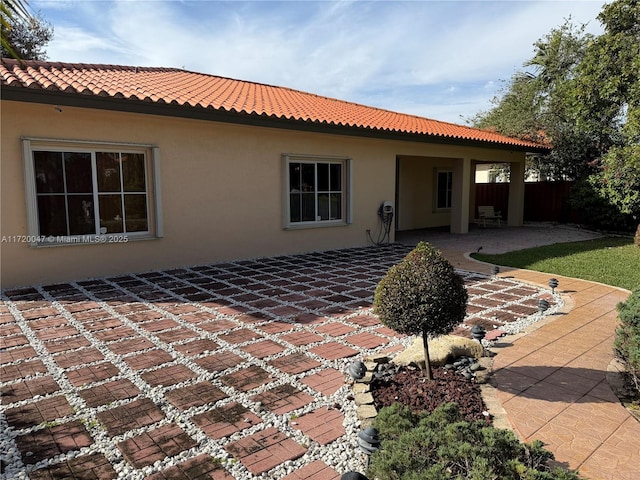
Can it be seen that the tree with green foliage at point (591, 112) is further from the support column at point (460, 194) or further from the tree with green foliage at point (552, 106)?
the support column at point (460, 194)

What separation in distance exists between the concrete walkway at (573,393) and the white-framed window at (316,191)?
6277 millimetres

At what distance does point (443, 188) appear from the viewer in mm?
17641

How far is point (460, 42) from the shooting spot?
12133 millimetres

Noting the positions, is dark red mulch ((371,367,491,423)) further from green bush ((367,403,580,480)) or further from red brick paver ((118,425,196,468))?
red brick paver ((118,425,196,468))

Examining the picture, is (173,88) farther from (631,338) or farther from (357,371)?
(631,338)

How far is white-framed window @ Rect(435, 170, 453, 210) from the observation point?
17312mm

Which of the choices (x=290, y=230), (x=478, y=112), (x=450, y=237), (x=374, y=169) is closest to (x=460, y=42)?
(x=374, y=169)

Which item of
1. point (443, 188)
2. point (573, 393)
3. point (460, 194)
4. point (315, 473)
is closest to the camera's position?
point (315, 473)

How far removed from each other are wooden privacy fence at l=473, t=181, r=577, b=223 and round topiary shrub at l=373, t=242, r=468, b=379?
16.7m

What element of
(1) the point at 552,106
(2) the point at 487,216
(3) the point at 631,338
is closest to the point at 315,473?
(3) the point at 631,338

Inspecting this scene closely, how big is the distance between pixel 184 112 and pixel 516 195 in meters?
14.7

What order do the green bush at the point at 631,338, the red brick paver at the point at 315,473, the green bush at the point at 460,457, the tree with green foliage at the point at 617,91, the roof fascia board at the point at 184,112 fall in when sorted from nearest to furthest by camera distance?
the green bush at the point at 460,457 → the red brick paver at the point at 315,473 → the green bush at the point at 631,338 → the roof fascia board at the point at 184,112 → the tree with green foliage at the point at 617,91

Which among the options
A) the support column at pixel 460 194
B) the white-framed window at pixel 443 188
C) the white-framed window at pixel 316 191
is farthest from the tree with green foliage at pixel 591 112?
the white-framed window at pixel 316 191

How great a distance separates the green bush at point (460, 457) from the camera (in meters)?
2.02
